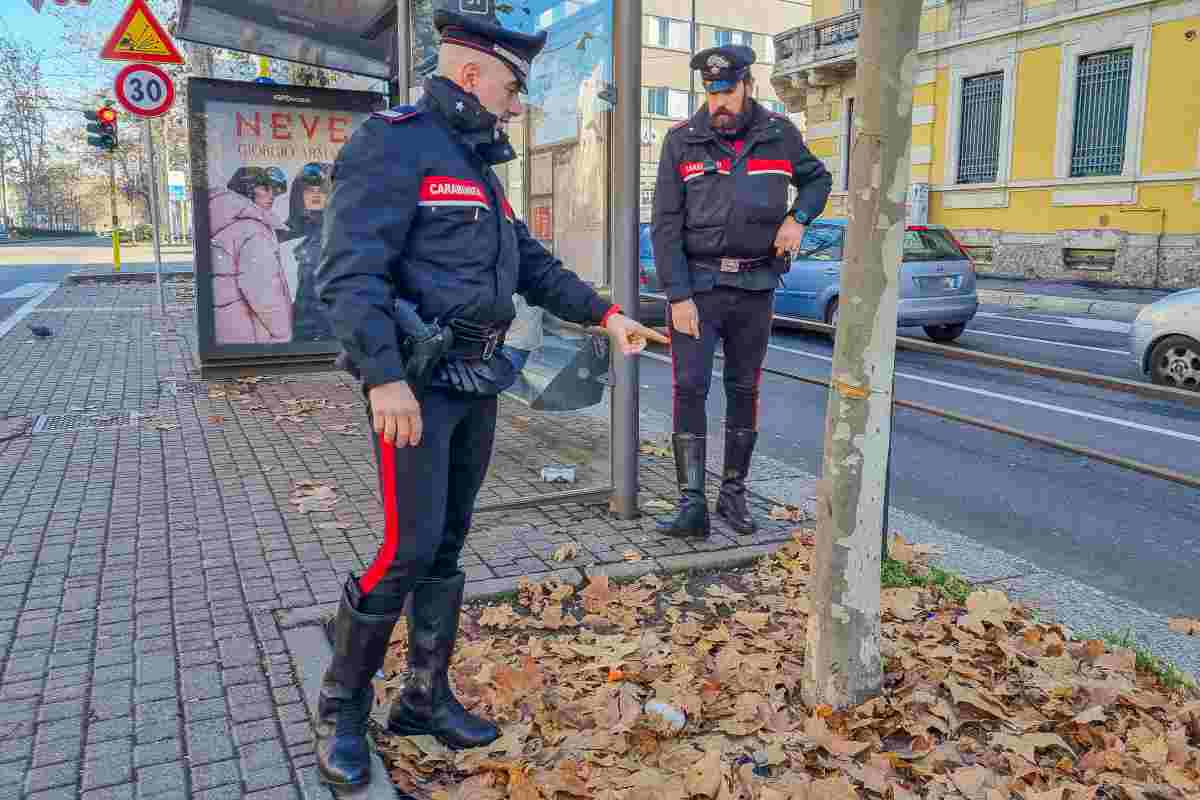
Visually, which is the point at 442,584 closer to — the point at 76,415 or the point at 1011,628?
the point at 1011,628

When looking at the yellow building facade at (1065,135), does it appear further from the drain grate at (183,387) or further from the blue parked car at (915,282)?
the drain grate at (183,387)

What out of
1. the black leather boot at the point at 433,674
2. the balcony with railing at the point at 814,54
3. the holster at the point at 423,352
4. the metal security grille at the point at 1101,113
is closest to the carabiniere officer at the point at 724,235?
the black leather boot at the point at 433,674

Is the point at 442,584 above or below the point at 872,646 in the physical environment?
above

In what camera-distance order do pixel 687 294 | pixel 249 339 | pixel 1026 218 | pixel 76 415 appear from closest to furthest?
1. pixel 687 294
2. pixel 76 415
3. pixel 249 339
4. pixel 1026 218

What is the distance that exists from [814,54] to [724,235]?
29.1 metres

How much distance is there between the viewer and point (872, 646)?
3113 mm

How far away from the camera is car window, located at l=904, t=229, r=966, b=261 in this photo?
12.8 metres

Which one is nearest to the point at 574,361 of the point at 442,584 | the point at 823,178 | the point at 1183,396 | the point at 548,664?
the point at 823,178

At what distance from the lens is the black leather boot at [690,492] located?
469 cm

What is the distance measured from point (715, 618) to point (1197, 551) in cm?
277

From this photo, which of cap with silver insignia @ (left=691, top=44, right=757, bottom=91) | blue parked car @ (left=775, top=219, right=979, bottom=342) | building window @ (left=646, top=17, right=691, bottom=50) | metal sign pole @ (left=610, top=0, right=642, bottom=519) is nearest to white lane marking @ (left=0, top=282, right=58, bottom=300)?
blue parked car @ (left=775, top=219, right=979, bottom=342)

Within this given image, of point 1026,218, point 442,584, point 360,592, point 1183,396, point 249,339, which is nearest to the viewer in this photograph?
point 360,592

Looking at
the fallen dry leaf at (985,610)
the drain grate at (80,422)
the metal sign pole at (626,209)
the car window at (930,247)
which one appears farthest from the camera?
the car window at (930,247)

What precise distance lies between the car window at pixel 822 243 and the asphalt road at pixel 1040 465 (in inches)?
79.8
